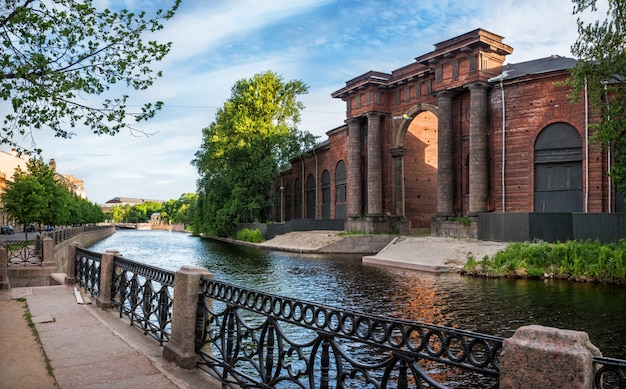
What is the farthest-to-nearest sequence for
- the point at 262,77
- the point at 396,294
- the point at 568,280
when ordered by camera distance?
the point at 262,77
the point at 568,280
the point at 396,294

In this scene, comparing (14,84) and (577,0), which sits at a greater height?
(577,0)

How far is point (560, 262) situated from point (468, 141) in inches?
504

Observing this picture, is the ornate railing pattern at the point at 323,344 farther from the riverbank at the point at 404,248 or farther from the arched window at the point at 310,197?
the arched window at the point at 310,197

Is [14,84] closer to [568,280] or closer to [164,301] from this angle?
[164,301]

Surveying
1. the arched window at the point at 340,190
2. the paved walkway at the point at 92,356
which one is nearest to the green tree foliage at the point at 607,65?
the paved walkway at the point at 92,356

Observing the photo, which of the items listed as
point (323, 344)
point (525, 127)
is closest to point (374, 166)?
point (525, 127)

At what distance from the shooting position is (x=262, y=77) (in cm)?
4844

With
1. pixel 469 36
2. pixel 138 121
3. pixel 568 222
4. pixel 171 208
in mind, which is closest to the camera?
pixel 138 121

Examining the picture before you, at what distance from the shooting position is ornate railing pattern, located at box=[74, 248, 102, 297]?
34.2 ft

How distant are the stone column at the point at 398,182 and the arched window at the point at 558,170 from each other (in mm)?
11663

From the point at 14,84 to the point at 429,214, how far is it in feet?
117

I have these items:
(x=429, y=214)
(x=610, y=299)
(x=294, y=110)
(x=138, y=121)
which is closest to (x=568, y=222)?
(x=610, y=299)

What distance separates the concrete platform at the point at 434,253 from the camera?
2217 centimetres

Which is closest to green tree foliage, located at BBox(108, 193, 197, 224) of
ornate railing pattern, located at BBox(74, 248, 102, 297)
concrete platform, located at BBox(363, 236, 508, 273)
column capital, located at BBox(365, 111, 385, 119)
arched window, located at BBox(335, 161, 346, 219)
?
arched window, located at BBox(335, 161, 346, 219)
